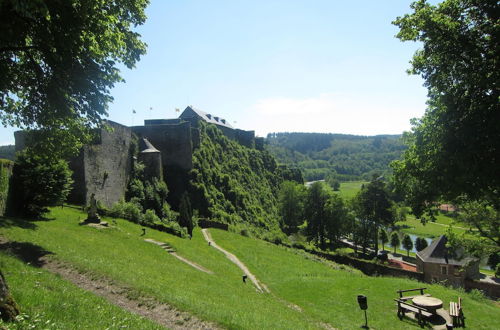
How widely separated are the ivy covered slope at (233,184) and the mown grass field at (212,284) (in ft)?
61.7

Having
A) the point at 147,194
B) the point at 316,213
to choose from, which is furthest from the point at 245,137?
the point at 147,194

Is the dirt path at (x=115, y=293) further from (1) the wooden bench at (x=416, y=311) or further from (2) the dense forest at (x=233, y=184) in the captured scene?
(2) the dense forest at (x=233, y=184)

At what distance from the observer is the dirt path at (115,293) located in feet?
30.0

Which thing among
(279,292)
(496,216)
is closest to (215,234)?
(279,292)

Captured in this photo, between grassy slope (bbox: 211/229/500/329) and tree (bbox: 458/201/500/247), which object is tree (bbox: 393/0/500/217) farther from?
tree (bbox: 458/201/500/247)

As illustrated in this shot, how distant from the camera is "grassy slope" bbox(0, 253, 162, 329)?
6.42 m

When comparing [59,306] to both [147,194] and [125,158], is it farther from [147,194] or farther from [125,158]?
[147,194]

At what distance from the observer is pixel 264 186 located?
69.1 metres

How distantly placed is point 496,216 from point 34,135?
24079 millimetres

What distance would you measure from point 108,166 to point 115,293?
2177cm

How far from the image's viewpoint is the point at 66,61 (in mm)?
11969

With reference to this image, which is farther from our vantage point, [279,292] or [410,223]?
[410,223]

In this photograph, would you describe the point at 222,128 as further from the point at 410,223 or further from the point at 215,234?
the point at 410,223

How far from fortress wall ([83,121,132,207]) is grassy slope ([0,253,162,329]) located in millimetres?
18450
